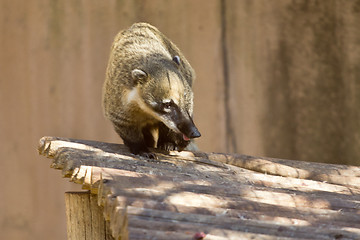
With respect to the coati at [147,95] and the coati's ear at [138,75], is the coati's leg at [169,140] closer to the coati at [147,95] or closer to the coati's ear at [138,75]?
the coati at [147,95]

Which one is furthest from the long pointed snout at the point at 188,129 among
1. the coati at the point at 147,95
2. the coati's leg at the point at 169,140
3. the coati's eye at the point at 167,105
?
the coati's leg at the point at 169,140

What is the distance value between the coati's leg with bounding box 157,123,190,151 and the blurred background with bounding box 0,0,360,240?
8.57 ft

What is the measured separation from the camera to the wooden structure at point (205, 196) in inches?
118

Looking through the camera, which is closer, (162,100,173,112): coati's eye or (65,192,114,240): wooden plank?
(65,192,114,240): wooden plank

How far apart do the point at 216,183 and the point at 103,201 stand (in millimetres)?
966

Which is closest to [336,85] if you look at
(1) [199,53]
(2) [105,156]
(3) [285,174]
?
(1) [199,53]

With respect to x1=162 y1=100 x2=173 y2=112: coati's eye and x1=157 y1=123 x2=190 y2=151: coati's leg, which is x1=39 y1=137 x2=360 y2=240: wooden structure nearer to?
x1=157 y1=123 x2=190 y2=151: coati's leg

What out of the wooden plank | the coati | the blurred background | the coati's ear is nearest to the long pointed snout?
the coati

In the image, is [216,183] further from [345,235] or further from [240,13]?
[240,13]

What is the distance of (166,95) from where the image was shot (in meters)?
4.93

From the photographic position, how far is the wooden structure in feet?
9.86

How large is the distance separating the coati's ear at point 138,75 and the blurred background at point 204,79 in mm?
2999

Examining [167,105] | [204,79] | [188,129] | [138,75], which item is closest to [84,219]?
[188,129]

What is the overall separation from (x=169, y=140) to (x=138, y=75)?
666 millimetres
